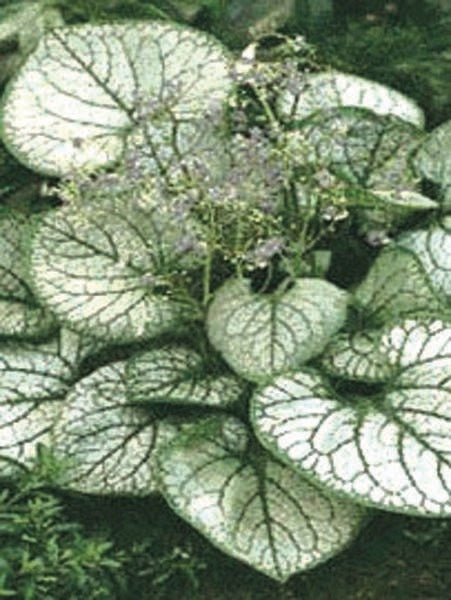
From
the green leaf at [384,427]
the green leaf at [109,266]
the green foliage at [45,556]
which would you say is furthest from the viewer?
the green leaf at [109,266]

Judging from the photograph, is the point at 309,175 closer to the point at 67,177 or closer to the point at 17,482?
the point at 67,177

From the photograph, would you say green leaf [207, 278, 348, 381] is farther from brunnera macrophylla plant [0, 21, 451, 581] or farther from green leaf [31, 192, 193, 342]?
green leaf [31, 192, 193, 342]

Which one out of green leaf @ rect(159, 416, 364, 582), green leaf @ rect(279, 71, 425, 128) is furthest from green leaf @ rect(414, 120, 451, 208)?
green leaf @ rect(159, 416, 364, 582)

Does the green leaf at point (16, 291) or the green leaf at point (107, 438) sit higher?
the green leaf at point (16, 291)


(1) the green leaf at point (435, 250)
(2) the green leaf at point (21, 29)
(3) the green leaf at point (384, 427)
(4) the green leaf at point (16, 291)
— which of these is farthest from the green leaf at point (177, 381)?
(2) the green leaf at point (21, 29)

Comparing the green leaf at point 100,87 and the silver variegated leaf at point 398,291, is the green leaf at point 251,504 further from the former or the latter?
the green leaf at point 100,87

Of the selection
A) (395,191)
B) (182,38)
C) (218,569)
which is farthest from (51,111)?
(218,569)

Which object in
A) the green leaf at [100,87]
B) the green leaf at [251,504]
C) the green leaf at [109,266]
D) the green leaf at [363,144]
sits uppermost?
the green leaf at [100,87]
